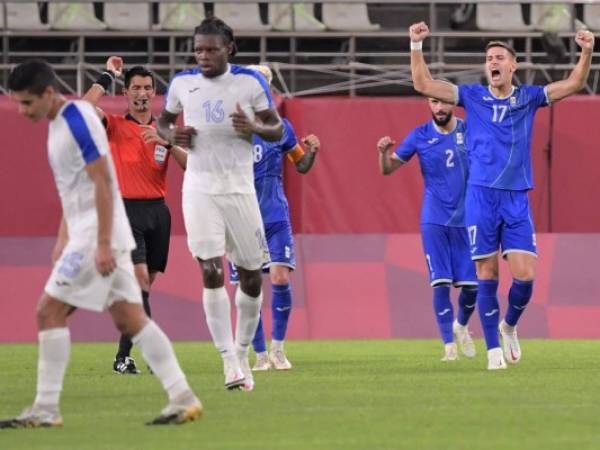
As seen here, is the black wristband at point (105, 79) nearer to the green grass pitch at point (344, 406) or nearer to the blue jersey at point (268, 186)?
the blue jersey at point (268, 186)

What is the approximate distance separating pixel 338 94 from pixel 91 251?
15390mm

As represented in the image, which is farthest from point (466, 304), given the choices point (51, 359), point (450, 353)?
point (51, 359)

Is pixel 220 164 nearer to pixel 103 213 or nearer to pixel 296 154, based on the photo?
pixel 103 213

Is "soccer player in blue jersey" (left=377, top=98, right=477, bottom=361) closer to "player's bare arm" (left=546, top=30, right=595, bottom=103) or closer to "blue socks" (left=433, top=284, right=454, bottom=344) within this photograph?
"blue socks" (left=433, top=284, right=454, bottom=344)

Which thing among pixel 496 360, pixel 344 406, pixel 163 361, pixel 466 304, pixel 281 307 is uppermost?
pixel 163 361

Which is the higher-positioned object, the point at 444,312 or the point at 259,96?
the point at 259,96

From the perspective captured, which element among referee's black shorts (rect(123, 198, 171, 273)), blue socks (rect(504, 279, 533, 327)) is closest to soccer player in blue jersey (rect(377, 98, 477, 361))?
blue socks (rect(504, 279, 533, 327))

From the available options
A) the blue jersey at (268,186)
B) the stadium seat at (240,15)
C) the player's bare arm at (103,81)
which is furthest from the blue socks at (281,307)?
the stadium seat at (240,15)

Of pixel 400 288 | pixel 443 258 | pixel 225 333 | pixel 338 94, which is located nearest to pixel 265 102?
pixel 225 333

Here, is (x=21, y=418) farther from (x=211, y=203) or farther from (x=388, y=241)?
(x=388, y=241)

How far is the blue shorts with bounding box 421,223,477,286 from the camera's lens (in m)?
15.7

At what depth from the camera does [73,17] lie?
2419 cm

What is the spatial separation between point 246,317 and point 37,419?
124 inches

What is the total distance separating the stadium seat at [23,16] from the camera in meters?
23.9
